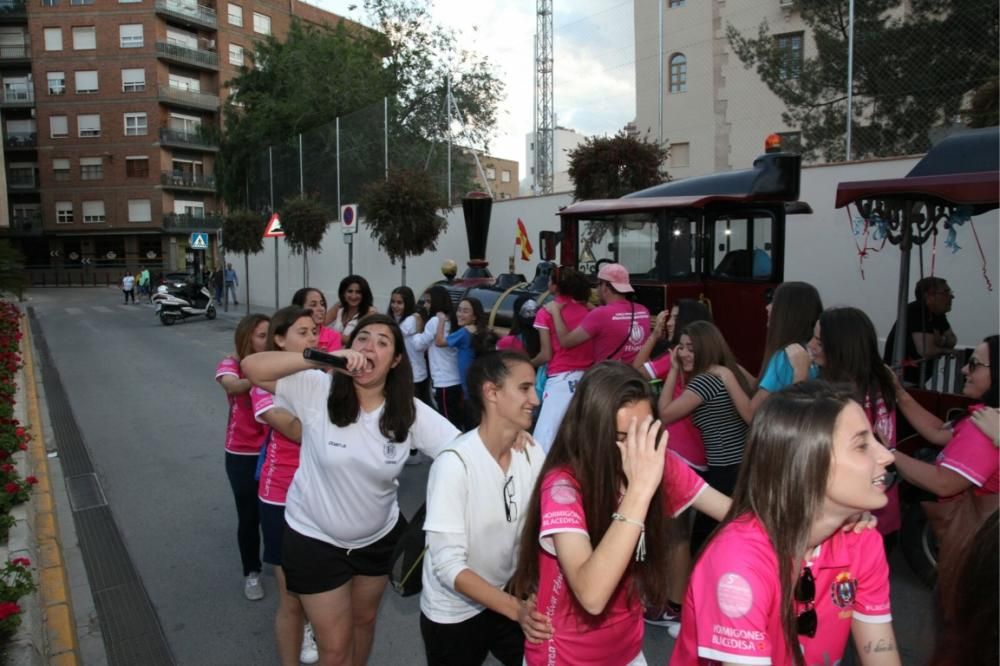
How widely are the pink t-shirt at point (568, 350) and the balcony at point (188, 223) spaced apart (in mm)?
50894

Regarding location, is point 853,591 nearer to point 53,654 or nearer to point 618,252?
point 53,654

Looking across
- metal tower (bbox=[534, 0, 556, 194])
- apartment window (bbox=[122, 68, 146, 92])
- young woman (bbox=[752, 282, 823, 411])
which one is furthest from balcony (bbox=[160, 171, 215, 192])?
young woman (bbox=[752, 282, 823, 411])

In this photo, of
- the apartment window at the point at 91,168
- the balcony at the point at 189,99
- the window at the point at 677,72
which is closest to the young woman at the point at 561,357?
the window at the point at 677,72

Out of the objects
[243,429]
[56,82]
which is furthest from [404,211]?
[56,82]

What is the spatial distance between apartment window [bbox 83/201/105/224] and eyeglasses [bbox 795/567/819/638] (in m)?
58.9

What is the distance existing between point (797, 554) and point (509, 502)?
3.40 feet

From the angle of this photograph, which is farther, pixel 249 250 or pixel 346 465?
pixel 249 250

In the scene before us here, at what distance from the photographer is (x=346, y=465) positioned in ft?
10.1

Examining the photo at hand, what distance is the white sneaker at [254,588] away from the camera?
488 centimetres

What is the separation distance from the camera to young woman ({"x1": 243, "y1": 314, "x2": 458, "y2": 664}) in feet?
10.2

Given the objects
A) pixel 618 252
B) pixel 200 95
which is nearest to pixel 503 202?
pixel 618 252

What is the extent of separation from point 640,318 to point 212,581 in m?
3.51

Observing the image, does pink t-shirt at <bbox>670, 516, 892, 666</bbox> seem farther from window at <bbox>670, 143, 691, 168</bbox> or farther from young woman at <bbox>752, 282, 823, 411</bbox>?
window at <bbox>670, 143, 691, 168</bbox>

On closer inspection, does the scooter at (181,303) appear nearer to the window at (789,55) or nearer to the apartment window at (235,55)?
the window at (789,55)
